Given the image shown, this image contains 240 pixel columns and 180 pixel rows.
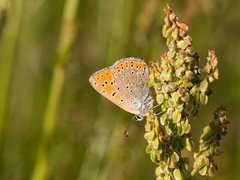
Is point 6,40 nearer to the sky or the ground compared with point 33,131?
nearer to the sky

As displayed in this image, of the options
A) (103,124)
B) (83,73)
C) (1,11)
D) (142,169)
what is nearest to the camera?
(1,11)

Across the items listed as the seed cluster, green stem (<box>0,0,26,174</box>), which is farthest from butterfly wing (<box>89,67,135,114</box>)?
green stem (<box>0,0,26,174</box>)

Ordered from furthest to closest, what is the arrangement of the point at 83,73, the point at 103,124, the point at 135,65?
the point at 83,73, the point at 103,124, the point at 135,65

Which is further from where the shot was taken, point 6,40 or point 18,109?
point 18,109

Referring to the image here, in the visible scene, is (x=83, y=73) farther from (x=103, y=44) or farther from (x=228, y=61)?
Result: (x=228, y=61)

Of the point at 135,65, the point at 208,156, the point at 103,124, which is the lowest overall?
the point at 103,124

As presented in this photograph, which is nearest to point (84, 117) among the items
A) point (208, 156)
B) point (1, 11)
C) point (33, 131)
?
point (33, 131)

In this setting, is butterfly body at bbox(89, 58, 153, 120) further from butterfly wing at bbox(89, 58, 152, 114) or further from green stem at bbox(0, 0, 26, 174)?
green stem at bbox(0, 0, 26, 174)

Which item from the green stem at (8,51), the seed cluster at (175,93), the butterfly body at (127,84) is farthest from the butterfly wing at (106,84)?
the green stem at (8,51)
